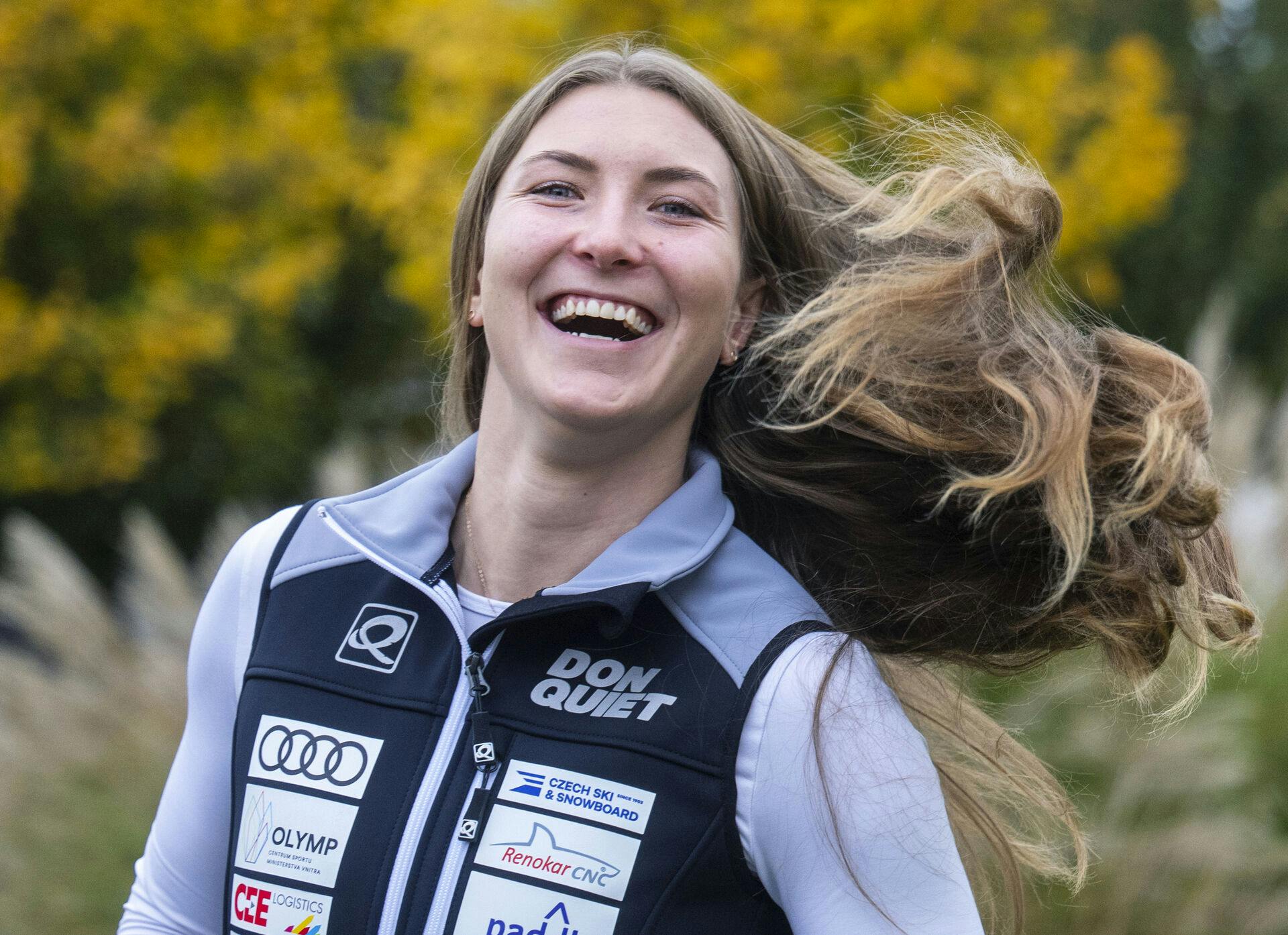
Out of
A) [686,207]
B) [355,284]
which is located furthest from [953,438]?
[355,284]

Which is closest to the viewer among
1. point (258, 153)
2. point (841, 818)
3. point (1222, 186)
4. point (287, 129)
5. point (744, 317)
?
point (841, 818)

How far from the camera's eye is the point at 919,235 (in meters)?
2.29

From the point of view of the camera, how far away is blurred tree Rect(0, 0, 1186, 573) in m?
7.15

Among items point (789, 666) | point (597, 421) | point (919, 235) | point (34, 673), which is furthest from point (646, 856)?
point (34, 673)

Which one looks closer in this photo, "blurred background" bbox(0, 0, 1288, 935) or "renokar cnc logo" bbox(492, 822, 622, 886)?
"renokar cnc logo" bbox(492, 822, 622, 886)

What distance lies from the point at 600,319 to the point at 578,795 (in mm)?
708

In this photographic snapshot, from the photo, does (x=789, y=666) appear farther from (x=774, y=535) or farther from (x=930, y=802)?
(x=774, y=535)

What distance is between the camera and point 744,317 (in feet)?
7.70

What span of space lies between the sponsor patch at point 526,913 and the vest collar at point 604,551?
40cm

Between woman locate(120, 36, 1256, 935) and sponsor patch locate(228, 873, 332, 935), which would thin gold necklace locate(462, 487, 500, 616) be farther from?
sponsor patch locate(228, 873, 332, 935)

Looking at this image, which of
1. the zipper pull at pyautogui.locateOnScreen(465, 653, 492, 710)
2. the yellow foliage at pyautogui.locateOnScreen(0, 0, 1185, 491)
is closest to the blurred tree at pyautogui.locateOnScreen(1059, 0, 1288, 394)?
the yellow foliage at pyautogui.locateOnScreen(0, 0, 1185, 491)

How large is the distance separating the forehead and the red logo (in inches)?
45.3

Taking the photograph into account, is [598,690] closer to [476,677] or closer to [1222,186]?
[476,677]

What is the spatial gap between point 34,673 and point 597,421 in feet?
13.1
